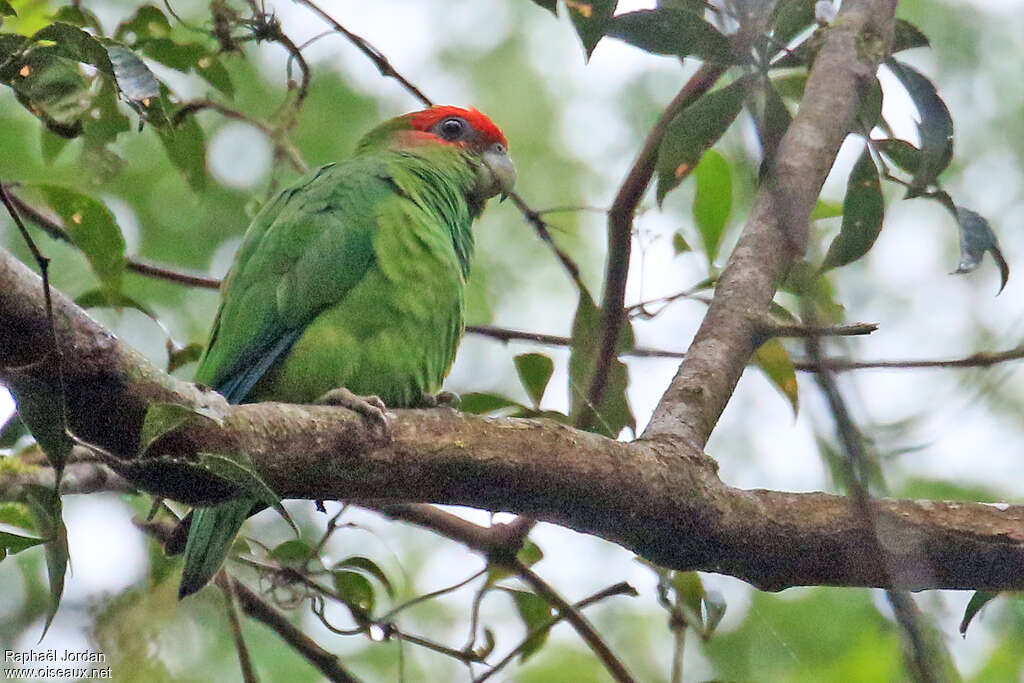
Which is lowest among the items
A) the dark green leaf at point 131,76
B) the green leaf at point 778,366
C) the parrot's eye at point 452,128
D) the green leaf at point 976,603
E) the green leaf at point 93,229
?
the green leaf at point 93,229

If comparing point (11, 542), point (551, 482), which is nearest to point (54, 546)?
point (11, 542)

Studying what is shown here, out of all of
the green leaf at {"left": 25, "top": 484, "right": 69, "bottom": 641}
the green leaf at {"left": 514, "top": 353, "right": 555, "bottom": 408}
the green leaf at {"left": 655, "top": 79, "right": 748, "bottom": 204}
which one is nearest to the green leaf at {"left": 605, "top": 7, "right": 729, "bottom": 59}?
the green leaf at {"left": 655, "top": 79, "right": 748, "bottom": 204}

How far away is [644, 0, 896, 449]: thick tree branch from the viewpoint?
2492 mm

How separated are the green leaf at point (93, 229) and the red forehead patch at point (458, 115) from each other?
5.11ft

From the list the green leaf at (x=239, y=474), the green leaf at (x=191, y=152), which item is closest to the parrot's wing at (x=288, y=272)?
the green leaf at (x=191, y=152)

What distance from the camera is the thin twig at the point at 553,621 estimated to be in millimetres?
2686

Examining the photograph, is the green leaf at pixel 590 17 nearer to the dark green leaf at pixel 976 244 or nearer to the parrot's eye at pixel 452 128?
the dark green leaf at pixel 976 244

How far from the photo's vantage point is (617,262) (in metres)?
2.71

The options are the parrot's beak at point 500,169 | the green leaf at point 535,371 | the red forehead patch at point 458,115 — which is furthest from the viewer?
the red forehead patch at point 458,115

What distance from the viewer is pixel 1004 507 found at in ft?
7.14

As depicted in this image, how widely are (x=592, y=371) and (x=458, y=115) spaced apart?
5.08ft

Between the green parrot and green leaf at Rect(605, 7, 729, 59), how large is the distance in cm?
96

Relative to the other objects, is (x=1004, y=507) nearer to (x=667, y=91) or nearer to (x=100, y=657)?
(x=100, y=657)

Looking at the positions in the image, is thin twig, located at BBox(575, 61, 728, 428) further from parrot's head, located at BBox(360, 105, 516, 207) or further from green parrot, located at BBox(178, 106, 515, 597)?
parrot's head, located at BBox(360, 105, 516, 207)
